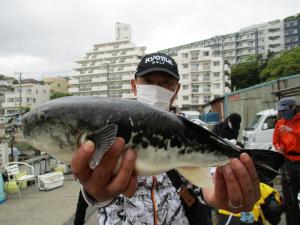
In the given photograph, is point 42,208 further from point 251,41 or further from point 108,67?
point 251,41

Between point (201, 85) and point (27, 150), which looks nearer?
point (27, 150)

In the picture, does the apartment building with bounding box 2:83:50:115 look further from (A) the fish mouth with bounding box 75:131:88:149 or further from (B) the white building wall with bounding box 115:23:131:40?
(A) the fish mouth with bounding box 75:131:88:149

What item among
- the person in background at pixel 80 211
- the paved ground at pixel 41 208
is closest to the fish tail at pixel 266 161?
the person in background at pixel 80 211

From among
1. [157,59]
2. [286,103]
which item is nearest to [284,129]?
[286,103]

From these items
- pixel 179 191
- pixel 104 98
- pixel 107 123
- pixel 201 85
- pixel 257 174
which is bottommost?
pixel 179 191

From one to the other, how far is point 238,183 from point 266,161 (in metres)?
0.23

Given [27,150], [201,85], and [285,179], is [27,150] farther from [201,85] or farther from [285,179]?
[201,85]

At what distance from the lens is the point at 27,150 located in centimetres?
2217

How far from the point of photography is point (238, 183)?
186 cm

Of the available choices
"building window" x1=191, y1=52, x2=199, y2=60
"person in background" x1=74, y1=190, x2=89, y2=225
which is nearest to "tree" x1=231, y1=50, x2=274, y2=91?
"building window" x1=191, y1=52, x2=199, y2=60

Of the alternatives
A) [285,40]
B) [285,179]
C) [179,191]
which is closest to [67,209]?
[285,179]

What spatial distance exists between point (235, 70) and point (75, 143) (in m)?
69.4

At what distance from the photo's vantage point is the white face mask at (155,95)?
2545 millimetres

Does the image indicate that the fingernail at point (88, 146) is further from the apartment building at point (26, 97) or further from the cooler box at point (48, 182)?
the apartment building at point (26, 97)
